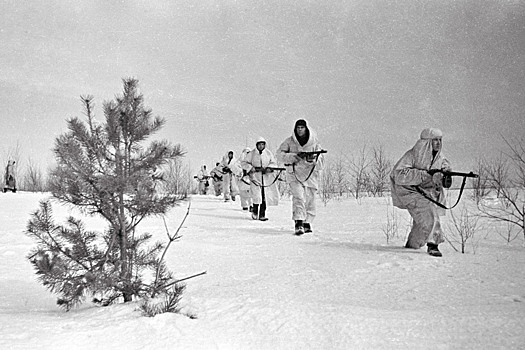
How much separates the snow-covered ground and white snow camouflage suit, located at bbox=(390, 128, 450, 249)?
29 centimetres

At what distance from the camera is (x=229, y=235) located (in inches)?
281

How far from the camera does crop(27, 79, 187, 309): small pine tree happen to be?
8.82ft

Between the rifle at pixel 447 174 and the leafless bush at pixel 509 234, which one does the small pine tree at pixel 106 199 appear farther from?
the leafless bush at pixel 509 234

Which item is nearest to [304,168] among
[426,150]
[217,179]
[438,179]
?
[426,150]

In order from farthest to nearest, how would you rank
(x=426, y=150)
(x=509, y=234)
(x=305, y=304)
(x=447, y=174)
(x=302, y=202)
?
(x=302, y=202) < (x=509, y=234) < (x=426, y=150) < (x=447, y=174) < (x=305, y=304)

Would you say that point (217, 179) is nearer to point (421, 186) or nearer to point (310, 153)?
point (310, 153)

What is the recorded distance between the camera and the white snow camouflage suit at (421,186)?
5156 millimetres

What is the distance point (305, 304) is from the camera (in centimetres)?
271

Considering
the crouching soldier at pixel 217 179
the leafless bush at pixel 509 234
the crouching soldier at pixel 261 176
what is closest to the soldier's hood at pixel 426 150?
the leafless bush at pixel 509 234

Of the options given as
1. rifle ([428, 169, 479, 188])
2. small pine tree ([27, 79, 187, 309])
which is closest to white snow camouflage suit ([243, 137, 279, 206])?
rifle ([428, 169, 479, 188])

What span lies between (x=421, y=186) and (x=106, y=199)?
3.76m

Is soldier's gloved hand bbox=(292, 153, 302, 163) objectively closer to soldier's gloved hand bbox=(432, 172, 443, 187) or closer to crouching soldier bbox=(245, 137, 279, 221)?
soldier's gloved hand bbox=(432, 172, 443, 187)

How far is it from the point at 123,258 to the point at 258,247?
304 centimetres

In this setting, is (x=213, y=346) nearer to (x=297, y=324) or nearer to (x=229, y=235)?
(x=297, y=324)
